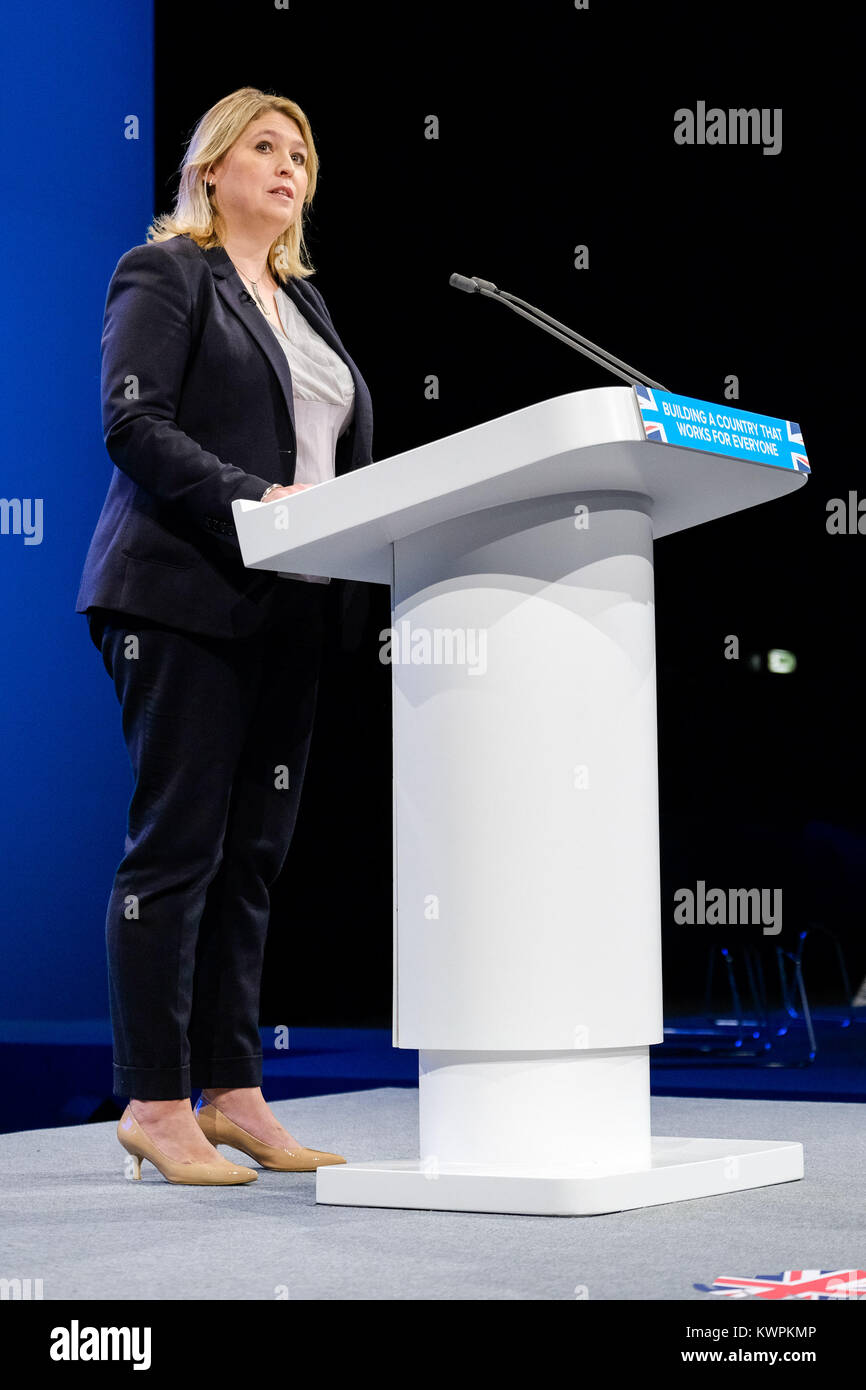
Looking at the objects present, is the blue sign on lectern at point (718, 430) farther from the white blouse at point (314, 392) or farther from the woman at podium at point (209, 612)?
the white blouse at point (314, 392)

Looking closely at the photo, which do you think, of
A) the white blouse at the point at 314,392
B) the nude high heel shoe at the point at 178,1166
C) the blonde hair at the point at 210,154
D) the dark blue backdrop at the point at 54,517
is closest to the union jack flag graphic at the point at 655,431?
the white blouse at the point at 314,392

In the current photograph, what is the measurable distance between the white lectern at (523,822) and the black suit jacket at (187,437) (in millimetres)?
312

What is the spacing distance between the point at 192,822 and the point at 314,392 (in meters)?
0.71

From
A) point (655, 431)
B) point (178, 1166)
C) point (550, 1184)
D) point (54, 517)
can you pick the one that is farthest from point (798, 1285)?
point (54, 517)

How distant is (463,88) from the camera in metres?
4.80

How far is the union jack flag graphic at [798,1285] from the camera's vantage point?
1.38 metres

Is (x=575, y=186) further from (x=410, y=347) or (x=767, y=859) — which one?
(x=767, y=859)

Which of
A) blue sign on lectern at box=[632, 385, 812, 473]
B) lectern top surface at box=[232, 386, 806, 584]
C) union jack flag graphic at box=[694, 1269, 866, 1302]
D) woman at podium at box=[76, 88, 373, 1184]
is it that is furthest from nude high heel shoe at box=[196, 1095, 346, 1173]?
blue sign on lectern at box=[632, 385, 812, 473]

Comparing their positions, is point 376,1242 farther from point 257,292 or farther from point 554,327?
point 257,292

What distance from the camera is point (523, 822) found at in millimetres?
1897

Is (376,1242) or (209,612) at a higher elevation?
(209,612)

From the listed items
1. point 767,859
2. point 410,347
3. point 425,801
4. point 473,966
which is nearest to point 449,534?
point 425,801

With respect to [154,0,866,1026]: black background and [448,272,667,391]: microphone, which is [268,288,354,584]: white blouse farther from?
[154,0,866,1026]: black background

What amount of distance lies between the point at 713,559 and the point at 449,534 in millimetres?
3779
